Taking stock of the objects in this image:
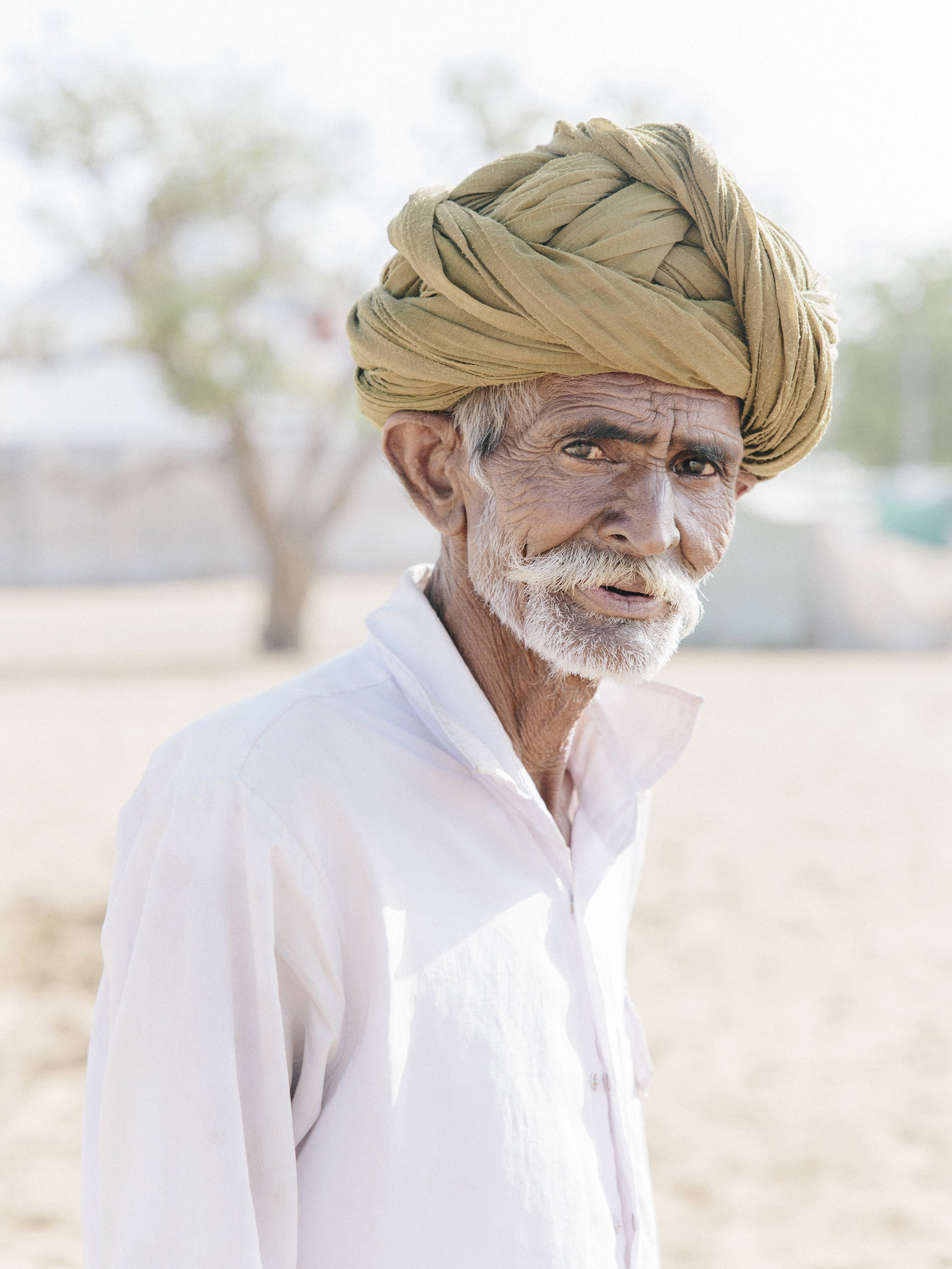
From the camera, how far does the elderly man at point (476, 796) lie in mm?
1204

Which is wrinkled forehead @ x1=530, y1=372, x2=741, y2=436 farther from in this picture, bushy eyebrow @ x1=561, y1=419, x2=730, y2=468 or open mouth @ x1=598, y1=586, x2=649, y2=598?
open mouth @ x1=598, y1=586, x2=649, y2=598

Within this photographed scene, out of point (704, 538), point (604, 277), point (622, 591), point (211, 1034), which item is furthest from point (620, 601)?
point (211, 1034)

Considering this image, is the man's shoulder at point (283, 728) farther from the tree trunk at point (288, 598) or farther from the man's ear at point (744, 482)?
the tree trunk at point (288, 598)

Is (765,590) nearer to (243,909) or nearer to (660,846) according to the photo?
(660,846)

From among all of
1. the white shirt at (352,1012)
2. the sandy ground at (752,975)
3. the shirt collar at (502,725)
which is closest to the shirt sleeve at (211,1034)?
the white shirt at (352,1012)

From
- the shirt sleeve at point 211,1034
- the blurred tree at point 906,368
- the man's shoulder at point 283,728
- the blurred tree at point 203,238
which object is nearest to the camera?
the shirt sleeve at point 211,1034

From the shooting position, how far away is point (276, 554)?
49.2 feet

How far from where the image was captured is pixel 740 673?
13.7 meters

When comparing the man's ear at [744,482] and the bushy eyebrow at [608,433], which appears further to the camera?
the man's ear at [744,482]

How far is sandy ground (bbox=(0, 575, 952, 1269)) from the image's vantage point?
135 inches

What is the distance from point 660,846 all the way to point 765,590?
32.3 feet

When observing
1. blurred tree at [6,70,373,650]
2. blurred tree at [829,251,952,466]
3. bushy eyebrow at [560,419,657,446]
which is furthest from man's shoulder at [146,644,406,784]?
blurred tree at [829,251,952,466]

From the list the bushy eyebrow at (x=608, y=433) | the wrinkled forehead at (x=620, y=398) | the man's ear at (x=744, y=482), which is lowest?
the man's ear at (x=744, y=482)

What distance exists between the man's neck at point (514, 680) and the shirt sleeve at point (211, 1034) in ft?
1.51
